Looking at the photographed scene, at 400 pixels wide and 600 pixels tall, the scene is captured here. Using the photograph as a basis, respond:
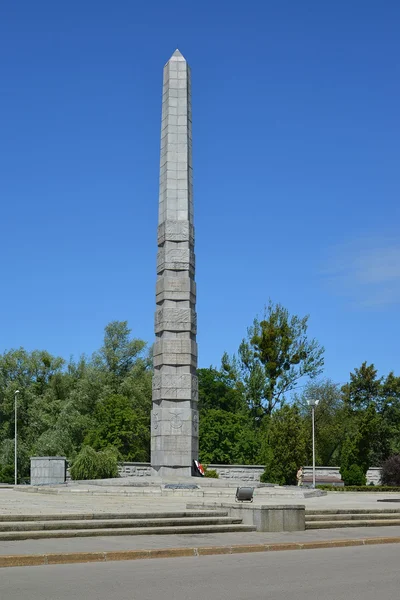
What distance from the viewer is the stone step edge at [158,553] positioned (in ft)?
39.3

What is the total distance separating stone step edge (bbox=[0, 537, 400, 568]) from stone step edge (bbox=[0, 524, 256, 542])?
1.90 meters

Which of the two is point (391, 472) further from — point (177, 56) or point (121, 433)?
point (177, 56)

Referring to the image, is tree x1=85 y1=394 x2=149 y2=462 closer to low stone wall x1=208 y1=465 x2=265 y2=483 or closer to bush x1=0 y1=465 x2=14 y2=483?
bush x1=0 y1=465 x2=14 y2=483

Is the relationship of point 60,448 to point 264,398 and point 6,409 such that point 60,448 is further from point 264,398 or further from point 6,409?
point 264,398

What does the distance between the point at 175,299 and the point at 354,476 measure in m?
14.6

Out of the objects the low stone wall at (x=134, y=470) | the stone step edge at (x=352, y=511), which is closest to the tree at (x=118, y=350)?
the low stone wall at (x=134, y=470)

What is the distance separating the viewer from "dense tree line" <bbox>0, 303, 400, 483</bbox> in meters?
50.7

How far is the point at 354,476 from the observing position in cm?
4131

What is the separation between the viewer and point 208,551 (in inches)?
547

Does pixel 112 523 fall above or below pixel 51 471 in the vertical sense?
above

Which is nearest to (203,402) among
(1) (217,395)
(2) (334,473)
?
(1) (217,395)

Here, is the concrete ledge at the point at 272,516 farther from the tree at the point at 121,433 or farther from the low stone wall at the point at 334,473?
the tree at the point at 121,433

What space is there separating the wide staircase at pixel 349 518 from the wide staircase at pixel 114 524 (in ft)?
7.67

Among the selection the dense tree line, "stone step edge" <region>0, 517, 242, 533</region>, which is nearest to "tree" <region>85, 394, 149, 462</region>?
the dense tree line
